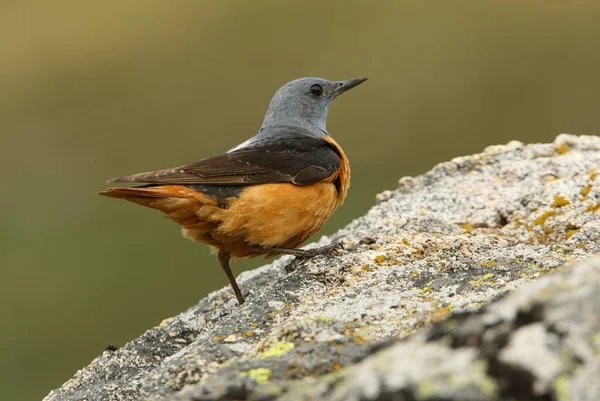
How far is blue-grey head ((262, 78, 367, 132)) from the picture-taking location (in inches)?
293

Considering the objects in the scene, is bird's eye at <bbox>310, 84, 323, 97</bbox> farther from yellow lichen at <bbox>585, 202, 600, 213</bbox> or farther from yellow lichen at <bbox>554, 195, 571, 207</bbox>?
yellow lichen at <bbox>585, 202, 600, 213</bbox>

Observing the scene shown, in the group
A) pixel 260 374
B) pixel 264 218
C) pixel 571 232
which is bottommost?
pixel 571 232

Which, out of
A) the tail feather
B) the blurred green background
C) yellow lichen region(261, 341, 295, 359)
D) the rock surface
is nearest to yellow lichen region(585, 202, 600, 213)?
the rock surface

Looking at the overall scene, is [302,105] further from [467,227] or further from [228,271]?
[467,227]

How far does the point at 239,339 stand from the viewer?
3543mm

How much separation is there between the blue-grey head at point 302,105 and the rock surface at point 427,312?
146 centimetres

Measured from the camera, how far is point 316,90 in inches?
305

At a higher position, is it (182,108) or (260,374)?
(182,108)

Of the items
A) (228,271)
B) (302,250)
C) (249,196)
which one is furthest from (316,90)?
(228,271)

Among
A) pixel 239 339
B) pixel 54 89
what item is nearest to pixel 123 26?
pixel 54 89

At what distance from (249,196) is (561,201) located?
2.19 meters

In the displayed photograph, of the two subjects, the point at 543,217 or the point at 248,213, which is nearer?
the point at 543,217

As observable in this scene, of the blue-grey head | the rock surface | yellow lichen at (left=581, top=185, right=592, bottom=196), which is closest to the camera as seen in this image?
the rock surface

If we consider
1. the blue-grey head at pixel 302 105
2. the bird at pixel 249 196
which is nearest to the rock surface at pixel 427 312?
the bird at pixel 249 196
